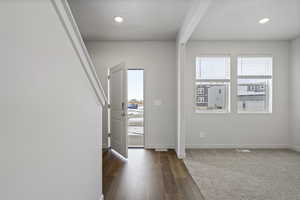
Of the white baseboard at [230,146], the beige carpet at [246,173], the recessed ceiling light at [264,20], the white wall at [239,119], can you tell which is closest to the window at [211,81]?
the white wall at [239,119]

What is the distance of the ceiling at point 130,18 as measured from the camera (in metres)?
2.54

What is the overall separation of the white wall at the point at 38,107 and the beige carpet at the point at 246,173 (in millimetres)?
1813

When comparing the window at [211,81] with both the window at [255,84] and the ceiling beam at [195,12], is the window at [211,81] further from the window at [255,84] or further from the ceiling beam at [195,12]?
the ceiling beam at [195,12]

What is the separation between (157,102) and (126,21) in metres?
1.93

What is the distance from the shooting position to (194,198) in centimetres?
203

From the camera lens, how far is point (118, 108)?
3.75 meters

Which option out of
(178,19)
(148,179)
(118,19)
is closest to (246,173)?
(148,179)

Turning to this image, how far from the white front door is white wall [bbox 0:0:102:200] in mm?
2276

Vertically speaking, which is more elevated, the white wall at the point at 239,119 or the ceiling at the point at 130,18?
the ceiling at the point at 130,18

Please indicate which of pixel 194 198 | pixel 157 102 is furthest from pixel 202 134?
pixel 194 198

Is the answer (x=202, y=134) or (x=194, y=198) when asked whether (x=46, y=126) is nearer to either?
(x=194, y=198)

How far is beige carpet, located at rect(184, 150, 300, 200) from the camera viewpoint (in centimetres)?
214

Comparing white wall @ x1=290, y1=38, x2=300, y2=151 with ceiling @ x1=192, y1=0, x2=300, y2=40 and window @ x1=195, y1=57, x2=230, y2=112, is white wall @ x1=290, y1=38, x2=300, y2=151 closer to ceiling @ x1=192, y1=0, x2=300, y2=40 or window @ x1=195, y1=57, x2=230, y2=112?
ceiling @ x1=192, y1=0, x2=300, y2=40

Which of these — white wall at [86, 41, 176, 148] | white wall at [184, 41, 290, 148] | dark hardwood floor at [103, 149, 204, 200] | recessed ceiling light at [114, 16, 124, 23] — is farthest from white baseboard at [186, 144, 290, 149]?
recessed ceiling light at [114, 16, 124, 23]
